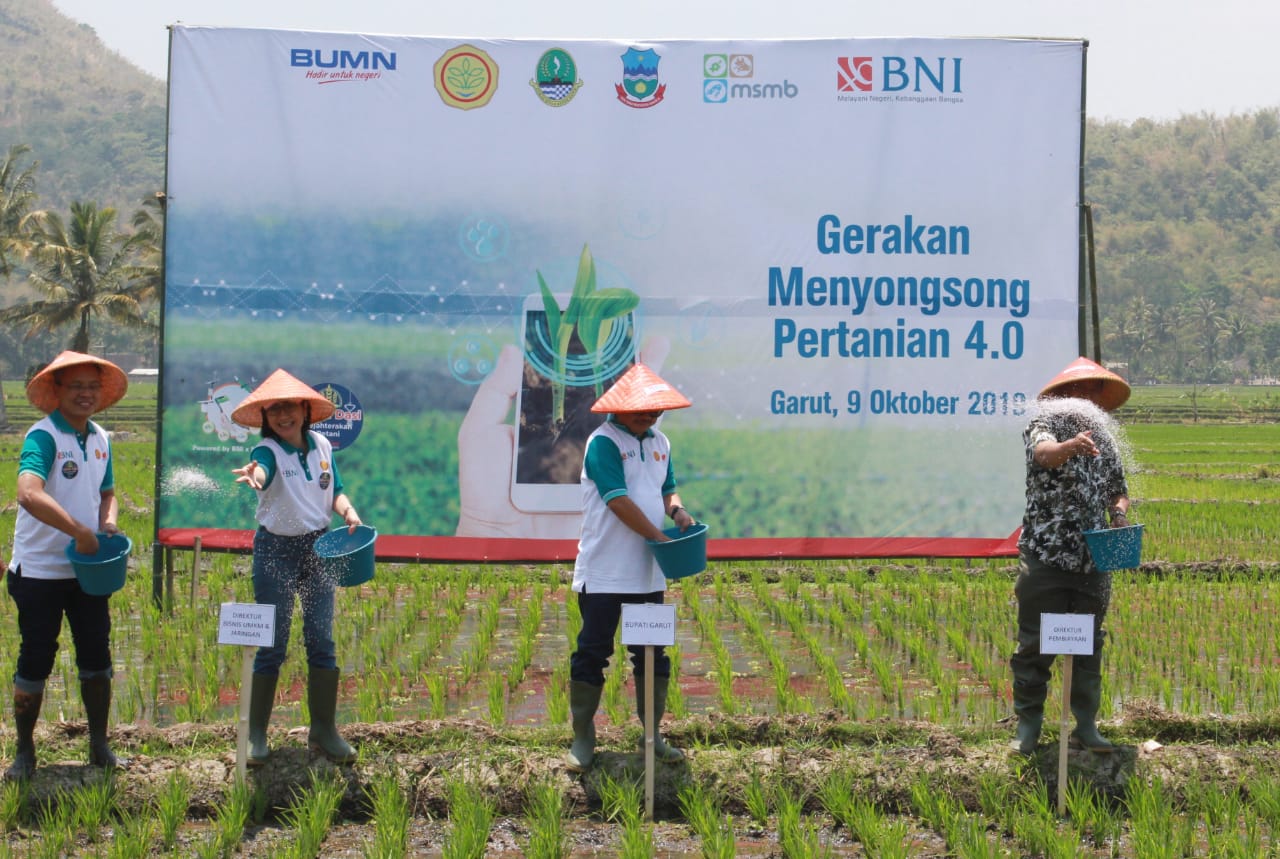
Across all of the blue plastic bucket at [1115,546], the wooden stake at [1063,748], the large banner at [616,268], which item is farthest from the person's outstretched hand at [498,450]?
the wooden stake at [1063,748]

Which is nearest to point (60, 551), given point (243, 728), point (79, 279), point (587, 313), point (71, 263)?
point (243, 728)

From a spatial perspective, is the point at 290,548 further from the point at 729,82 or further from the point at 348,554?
the point at 729,82

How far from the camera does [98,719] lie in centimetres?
480

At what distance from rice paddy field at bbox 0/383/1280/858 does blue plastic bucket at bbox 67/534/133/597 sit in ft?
2.17

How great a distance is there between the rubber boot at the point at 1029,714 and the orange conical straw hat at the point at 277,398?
2813 millimetres

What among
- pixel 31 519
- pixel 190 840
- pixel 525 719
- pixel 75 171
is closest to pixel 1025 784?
pixel 525 719

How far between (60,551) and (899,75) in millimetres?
5560

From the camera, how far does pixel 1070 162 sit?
324 inches

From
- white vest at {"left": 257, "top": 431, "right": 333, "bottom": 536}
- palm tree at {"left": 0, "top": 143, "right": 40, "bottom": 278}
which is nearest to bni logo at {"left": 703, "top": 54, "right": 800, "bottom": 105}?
white vest at {"left": 257, "top": 431, "right": 333, "bottom": 536}

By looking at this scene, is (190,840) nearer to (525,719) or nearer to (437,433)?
(525,719)

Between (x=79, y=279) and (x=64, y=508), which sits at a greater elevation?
(x=79, y=279)

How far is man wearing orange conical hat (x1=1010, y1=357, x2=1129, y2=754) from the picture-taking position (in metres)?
5.00

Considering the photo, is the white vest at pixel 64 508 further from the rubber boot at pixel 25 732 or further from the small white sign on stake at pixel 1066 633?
the small white sign on stake at pixel 1066 633

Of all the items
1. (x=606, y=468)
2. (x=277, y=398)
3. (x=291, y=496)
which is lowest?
(x=291, y=496)
